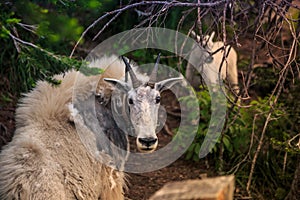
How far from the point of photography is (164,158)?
620cm

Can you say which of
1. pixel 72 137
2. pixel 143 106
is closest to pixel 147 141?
pixel 143 106

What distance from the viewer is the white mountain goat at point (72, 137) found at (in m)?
4.02

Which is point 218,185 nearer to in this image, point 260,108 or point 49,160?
point 49,160

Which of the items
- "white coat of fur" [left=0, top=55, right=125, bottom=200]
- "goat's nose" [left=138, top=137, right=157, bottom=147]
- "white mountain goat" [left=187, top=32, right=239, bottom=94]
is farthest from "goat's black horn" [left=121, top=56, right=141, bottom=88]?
"white mountain goat" [left=187, top=32, right=239, bottom=94]

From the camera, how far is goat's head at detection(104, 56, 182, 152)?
389 cm

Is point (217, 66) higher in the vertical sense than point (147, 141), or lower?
higher

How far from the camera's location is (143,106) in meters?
3.99

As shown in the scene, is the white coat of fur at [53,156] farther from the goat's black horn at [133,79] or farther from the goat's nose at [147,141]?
the goat's nose at [147,141]

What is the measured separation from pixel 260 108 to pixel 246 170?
69 centimetres

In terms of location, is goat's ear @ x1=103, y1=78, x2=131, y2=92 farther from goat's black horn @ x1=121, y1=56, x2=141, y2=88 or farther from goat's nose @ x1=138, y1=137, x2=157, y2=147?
goat's nose @ x1=138, y1=137, x2=157, y2=147

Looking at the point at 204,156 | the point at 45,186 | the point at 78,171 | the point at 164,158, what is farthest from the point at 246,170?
the point at 45,186

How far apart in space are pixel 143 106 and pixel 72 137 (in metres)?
0.77

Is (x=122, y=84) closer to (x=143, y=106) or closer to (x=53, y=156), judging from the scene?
(x=143, y=106)

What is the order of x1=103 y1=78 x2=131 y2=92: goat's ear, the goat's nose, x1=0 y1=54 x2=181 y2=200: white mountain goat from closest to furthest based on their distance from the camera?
the goat's nose → x1=0 y1=54 x2=181 y2=200: white mountain goat → x1=103 y1=78 x2=131 y2=92: goat's ear
